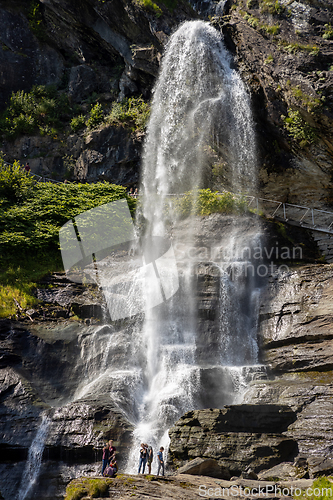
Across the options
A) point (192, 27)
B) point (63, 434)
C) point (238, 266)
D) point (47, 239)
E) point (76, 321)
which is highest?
point (192, 27)

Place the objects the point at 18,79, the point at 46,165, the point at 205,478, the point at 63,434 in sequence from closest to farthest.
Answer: the point at 205,478
the point at 63,434
the point at 46,165
the point at 18,79

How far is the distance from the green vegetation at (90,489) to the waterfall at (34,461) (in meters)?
3.36

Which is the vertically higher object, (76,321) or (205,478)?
(76,321)

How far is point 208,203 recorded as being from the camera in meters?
18.7

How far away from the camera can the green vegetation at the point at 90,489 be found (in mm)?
7016

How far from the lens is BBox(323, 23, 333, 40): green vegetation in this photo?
52.4ft

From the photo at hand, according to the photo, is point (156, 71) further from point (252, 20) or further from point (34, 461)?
point (34, 461)

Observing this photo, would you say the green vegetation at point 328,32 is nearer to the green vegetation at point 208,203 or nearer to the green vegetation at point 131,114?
the green vegetation at point 208,203

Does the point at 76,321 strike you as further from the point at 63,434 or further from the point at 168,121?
the point at 168,121

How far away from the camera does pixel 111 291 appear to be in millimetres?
15336

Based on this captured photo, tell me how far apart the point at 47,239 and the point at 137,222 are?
15.2 ft

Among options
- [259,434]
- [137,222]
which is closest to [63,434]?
[259,434]

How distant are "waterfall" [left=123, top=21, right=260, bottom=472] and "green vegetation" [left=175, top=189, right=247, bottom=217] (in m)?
0.58

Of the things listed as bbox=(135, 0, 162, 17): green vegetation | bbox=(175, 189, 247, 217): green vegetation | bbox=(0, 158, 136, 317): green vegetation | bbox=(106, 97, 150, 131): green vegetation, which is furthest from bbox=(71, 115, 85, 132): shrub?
bbox=(175, 189, 247, 217): green vegetation
